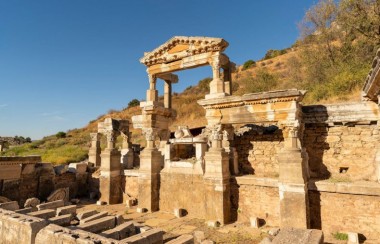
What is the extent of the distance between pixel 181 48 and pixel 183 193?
6.64m

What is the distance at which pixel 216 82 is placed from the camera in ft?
34.1

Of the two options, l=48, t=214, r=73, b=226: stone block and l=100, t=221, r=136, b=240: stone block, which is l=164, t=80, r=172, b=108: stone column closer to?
l=48, t=214, r=73, b=226: stone block

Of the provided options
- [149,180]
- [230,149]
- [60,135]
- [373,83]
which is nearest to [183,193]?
[149,180]

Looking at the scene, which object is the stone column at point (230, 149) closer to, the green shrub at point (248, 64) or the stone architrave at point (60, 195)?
the stone architrave at point (60, 195)

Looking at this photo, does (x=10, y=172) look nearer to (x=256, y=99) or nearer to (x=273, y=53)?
(x=256, y=99)

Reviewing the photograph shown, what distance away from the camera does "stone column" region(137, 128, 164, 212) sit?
11.2m

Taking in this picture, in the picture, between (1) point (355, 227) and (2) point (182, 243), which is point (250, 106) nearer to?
(1) point (355, 227)

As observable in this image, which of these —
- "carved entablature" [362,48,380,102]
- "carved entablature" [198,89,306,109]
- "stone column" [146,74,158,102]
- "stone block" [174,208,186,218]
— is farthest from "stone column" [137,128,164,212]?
"carved entablature" [362,48,380,102]

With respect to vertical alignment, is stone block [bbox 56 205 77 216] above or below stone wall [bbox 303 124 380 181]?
below

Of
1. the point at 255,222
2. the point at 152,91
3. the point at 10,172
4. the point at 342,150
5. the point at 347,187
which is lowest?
the point at 255,222

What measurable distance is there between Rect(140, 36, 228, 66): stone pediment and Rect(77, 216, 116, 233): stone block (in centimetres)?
775

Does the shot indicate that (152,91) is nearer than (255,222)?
No

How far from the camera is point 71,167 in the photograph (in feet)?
47.9

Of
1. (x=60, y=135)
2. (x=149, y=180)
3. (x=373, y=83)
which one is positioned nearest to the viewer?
(x=373, y=83)
